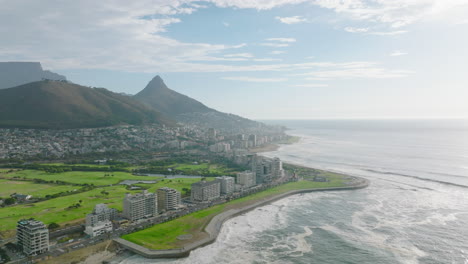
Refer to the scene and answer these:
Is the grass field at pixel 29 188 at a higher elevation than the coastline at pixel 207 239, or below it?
higher

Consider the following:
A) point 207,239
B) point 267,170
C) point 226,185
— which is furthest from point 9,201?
point 267,170

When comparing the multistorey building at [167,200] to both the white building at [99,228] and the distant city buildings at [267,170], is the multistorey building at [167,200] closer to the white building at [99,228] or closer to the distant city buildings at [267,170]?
the white building at [99,228]

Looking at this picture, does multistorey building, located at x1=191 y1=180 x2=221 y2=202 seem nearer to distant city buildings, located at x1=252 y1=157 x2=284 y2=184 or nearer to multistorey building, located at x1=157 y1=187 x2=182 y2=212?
multistorey building, located at x1=157 y1=187 x2=182 y2=212

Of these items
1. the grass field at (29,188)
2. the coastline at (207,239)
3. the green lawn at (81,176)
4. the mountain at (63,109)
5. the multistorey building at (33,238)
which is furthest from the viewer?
the mountain at (63,109)

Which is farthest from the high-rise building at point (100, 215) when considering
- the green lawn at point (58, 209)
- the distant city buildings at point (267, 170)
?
the distant city buildings at point (267, 170)

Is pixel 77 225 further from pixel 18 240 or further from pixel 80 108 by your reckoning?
pixel 80 108

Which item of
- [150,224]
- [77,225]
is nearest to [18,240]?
[77,225]

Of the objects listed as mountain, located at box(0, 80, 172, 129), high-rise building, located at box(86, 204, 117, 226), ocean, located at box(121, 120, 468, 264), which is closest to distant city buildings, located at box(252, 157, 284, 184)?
ocean, located at box(121, 120, 468, 264)

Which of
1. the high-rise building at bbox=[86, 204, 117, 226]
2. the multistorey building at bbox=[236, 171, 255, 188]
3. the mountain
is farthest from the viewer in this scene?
the mountain
